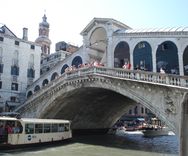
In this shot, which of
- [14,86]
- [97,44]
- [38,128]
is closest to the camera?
[38,128]

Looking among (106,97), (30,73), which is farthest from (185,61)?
(30,73)

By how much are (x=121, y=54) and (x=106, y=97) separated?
578 cm

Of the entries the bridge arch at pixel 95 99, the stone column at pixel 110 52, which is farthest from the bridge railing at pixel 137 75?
the stone column at pixel 110 52

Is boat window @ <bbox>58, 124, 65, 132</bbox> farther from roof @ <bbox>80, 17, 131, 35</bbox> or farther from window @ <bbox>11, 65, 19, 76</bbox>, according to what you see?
window @ <bbox>11, 65, 19, 76</bbox>

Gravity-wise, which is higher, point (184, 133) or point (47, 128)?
point (184, 133)

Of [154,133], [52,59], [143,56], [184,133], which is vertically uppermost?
[52,59]

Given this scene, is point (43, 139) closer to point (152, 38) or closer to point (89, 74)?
point (89, 74)

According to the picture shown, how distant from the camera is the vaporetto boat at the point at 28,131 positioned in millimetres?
22334

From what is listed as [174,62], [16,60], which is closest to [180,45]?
[174,62]

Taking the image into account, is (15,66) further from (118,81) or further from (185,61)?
(185,61)

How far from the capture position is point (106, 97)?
33.9m

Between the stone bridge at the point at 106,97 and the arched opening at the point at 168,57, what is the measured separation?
4.16 m

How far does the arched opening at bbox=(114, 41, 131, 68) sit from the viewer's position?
97.8ft

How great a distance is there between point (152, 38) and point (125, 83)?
6.04 metres
